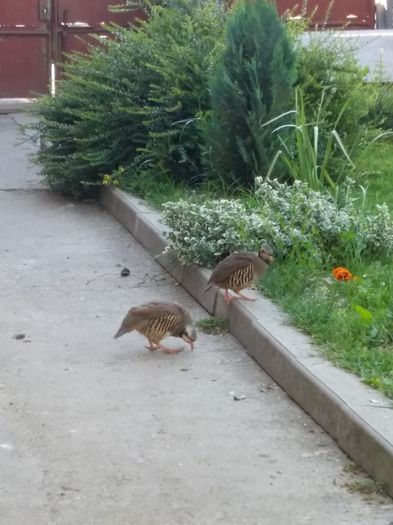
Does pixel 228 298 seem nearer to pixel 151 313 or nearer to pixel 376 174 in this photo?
pixel 151 313

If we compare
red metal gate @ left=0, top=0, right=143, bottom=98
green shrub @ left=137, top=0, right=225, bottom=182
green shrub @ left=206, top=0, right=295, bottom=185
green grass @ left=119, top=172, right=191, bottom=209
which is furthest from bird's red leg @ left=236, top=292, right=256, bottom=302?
red metal gate @ left=0, top=0, right=143, bottom=98

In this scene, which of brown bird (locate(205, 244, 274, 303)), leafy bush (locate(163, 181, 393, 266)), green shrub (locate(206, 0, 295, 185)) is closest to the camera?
brown bird (locate(205, 244, 274, 303))

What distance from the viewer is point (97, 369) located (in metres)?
6.38

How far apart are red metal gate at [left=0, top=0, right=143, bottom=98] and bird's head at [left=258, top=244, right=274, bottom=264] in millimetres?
10897

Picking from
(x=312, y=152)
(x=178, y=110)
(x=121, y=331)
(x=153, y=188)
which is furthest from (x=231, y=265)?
(x=178, y=110)

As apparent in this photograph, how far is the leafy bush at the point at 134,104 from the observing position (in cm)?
1041

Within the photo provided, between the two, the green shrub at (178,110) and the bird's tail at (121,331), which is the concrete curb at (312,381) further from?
the green shrub at (178,110)

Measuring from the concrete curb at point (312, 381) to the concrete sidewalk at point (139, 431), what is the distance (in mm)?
82

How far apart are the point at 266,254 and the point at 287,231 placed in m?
0.56

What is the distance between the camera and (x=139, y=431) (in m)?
5.47

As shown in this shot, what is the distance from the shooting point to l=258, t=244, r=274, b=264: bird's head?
7094 mm

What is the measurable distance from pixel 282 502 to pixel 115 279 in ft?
12.6

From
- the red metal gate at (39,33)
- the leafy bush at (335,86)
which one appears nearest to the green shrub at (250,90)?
the leafy bush at (335,86)

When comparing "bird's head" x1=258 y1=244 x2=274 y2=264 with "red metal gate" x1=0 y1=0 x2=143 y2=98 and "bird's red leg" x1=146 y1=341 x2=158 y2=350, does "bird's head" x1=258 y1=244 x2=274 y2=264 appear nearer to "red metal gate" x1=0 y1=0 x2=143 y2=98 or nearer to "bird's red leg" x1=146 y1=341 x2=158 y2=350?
"bird's red leg" x1=146 y1=341 x2=158 y2=350
